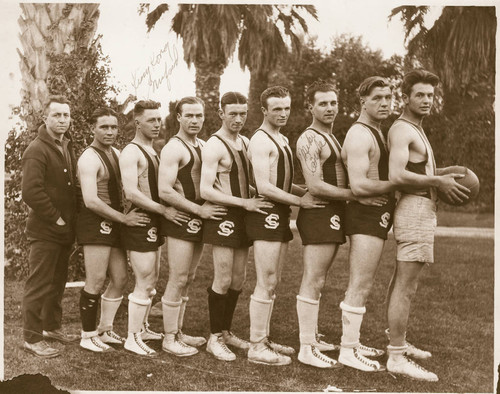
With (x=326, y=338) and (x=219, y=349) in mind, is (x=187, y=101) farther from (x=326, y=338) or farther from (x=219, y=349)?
(x=326, y=338)

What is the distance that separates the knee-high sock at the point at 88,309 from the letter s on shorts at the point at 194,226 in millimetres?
741

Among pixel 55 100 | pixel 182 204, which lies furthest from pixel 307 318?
pixel 55 100

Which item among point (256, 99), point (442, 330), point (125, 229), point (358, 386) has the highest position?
point (256, 99)

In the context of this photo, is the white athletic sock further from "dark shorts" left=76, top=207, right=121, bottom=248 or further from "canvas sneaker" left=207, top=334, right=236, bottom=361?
"dark shorts" left=76, top=207, right=121, bottom=248

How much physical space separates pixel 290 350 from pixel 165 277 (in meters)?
0.93

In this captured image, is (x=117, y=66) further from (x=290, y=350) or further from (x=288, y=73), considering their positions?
(x=290, y=350)

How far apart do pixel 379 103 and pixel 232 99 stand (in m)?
0.90

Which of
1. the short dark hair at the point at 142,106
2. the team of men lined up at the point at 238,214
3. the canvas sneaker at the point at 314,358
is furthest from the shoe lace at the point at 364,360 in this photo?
the short dark hair at the point at 142,106

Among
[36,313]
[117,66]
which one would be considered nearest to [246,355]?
[36,313]

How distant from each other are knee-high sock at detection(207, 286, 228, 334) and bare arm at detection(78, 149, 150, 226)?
2.08 ft

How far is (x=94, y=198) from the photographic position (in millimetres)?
3971

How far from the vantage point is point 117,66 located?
4148 millimetres
